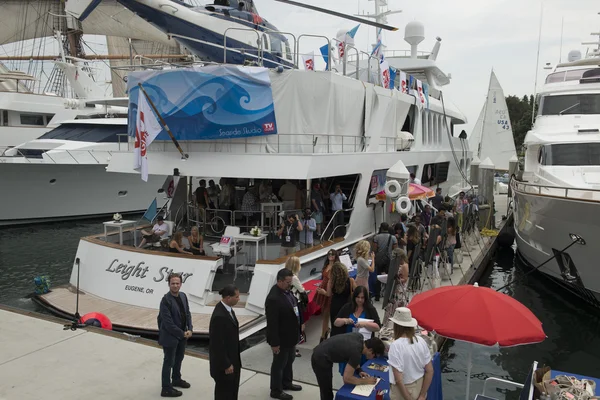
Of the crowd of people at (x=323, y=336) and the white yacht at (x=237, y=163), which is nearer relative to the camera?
the crowd of people at (x=323, y=336)

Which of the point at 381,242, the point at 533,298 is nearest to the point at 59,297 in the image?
the point at 381,242

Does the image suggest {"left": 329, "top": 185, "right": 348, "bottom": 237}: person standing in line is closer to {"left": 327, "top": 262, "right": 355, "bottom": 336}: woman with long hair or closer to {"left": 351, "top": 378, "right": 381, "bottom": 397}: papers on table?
{"left": 327, "top": 262, "right": 355, "bottom": 336}: woman with long hair

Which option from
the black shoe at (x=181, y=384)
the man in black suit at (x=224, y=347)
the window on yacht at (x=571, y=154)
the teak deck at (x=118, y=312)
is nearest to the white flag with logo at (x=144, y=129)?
the teak deck at (x=118, y=312)

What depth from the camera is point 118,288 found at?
9391 millimetres

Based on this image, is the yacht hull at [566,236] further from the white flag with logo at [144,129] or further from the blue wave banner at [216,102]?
the white flag with logo at [144,129]

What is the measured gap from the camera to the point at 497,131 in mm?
27609

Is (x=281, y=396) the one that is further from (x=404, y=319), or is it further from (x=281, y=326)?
(x=404, y=319)

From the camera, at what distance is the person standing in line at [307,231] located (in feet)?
34.4

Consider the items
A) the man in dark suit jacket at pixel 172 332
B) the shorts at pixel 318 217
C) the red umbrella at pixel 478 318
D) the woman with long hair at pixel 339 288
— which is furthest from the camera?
the shorts at pixel 318 217

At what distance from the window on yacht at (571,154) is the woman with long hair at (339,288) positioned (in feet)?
29.7

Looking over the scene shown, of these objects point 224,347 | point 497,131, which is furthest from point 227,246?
point 497,131

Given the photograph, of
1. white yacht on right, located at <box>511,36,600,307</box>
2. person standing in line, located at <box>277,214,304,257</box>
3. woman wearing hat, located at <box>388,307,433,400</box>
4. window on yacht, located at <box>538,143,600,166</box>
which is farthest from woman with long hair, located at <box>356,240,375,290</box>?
window on yacht, located at <box>538,143,600,166</box>

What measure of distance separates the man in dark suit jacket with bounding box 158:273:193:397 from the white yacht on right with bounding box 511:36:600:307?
812 cm

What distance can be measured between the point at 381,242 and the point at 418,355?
4977 millimetres
